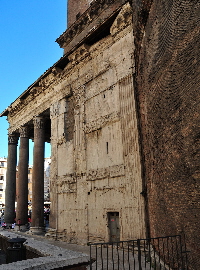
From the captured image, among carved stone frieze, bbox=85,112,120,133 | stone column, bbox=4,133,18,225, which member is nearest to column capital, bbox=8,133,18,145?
stone column, bbox=4,133,18,225

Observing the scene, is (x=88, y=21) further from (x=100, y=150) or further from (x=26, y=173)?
(x=26, y=173)

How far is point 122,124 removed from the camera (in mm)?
10836

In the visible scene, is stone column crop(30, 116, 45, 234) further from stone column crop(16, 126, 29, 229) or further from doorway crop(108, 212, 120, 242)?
doorway crop(108, 212, 120, 242)

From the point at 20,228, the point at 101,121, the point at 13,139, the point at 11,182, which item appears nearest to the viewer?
the point at 101,121

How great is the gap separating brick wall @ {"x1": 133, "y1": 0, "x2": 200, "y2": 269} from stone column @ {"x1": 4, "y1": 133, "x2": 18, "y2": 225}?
1601 cm

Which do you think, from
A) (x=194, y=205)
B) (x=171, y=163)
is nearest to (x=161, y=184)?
(x=171, y=163)

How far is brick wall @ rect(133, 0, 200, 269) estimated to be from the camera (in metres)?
5.15

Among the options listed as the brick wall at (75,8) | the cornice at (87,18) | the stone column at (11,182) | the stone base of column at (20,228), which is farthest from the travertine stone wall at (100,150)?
the stone column at (11,182)

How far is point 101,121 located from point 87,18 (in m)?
9.49

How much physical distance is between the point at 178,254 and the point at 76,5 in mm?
20101

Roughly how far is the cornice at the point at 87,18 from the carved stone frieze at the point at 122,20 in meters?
4.59

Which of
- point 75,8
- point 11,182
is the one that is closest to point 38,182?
point 11,182

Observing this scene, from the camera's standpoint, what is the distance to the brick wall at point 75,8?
19987 millimetres

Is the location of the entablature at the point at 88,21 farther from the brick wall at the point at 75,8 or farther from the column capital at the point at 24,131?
the column capital at the point at 24,131
